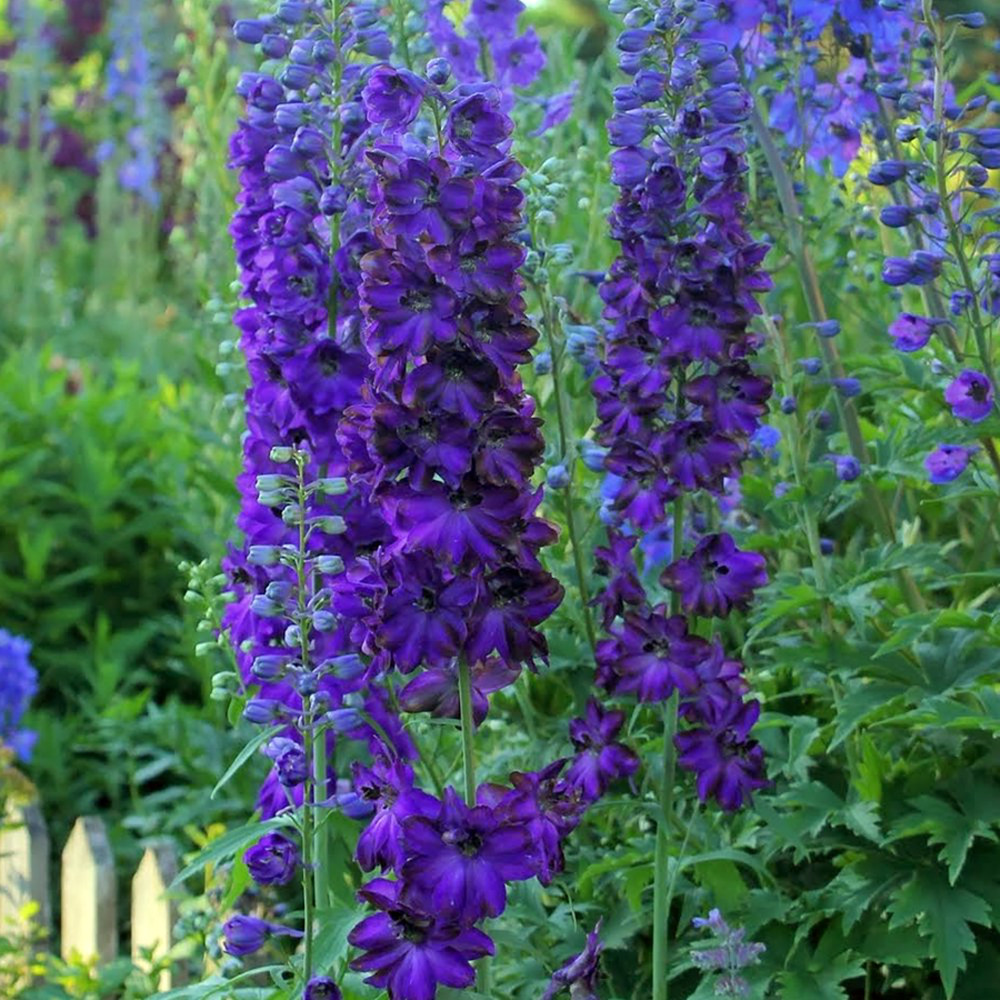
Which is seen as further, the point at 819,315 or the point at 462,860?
the point at 819,315

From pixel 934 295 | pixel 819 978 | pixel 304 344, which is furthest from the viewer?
pixel 934 295

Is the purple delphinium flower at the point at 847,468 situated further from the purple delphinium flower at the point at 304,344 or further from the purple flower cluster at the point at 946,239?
the purple delphinium flower at the point at 304,344

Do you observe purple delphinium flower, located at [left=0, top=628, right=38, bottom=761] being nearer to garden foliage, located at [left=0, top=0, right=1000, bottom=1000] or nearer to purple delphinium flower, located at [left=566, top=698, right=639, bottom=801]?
garden foliage, located at [left=0, top=0, right=1000, bottom=1000]

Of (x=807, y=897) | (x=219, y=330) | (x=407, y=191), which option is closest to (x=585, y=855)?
(x=807, y=897)

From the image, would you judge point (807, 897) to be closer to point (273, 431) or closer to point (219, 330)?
point (273, 431)

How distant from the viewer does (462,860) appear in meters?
1.80

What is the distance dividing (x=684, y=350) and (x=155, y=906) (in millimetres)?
1743

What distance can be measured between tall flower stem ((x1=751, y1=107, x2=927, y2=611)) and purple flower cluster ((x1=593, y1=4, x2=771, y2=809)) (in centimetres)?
61

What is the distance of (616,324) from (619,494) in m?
0.22

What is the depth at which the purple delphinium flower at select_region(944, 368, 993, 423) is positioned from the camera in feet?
7.77

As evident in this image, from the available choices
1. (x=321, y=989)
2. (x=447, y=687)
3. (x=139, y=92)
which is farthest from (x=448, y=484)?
(x=139, y=92)

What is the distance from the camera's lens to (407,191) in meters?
1.78

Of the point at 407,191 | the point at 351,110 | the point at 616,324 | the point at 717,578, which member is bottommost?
the point at 717,578

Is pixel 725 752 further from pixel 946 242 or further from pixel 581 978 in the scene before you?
pixel 946 242
